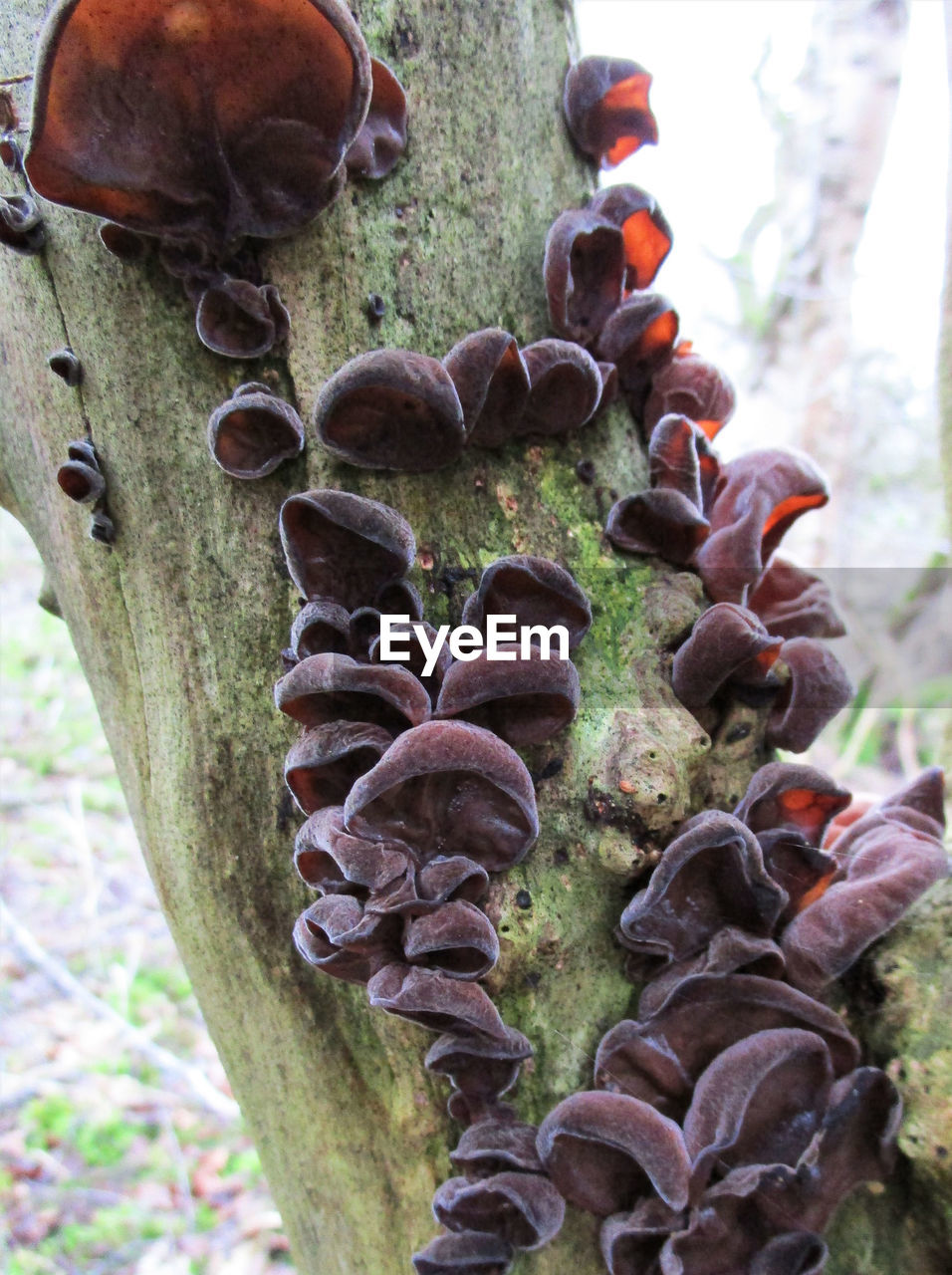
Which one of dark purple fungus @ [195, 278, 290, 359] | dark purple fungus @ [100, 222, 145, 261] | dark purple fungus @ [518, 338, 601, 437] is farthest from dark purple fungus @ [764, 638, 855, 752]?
dark purple fungus @ [100, 222, 145, 261]

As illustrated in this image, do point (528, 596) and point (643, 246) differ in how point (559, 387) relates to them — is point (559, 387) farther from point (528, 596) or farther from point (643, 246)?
point (643, 246)

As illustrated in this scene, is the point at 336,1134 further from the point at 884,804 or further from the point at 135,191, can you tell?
the point at 135,191

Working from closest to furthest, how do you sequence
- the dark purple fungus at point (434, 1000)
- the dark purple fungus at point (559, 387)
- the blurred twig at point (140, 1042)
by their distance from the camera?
1. the dark purple fungus at point (434, 1000)
2. the dark purple fungus at point (559, 387)
3. the blurred twig at point (140, 1042)

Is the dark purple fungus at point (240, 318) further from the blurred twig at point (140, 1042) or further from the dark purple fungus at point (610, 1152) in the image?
the blurred twig at point (140, 1042)

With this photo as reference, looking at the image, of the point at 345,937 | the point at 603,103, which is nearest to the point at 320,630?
the point at 345,937

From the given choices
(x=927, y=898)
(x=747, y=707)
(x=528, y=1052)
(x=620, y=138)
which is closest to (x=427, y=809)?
(x=528, y=1052)

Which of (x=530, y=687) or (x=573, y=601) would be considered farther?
(x=573, y=601)

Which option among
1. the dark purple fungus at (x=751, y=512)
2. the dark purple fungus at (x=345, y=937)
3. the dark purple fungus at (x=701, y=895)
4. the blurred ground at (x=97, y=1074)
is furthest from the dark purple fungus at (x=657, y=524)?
the blurred ground at (x=97, y=1074)
